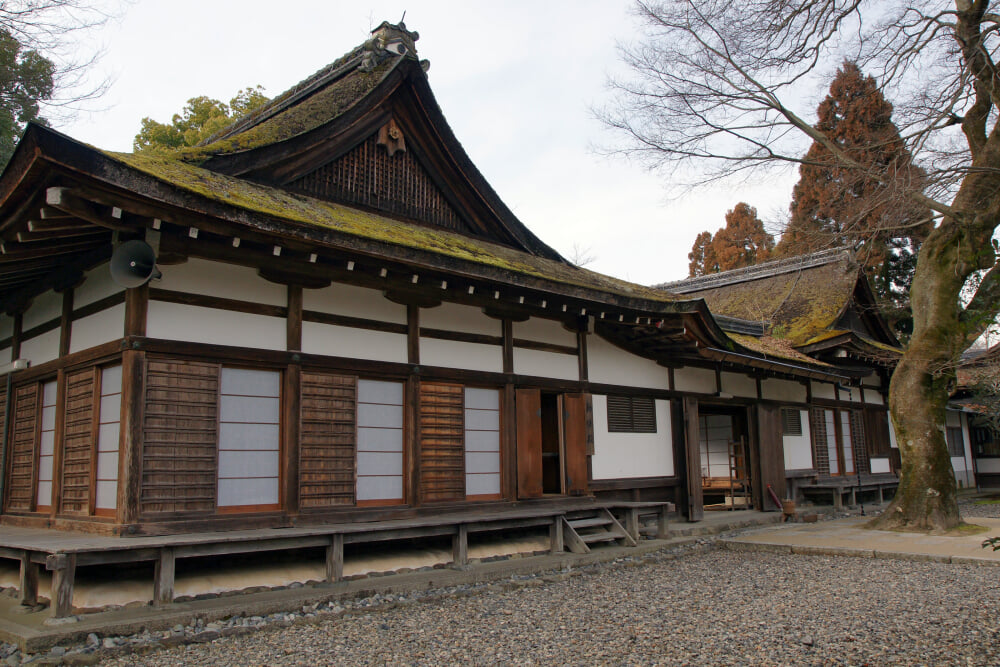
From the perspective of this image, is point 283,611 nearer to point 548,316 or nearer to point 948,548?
point 548,316

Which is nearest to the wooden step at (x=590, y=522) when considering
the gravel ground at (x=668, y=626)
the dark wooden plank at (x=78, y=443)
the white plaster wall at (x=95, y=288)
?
the gravel ground at (x=668, y=626)

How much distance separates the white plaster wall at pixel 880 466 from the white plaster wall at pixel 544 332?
11477 millimetres

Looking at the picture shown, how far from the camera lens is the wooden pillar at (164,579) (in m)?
5.81

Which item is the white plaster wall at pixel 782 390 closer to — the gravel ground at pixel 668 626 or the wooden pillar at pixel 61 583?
the gravel ground at pixel 668 626

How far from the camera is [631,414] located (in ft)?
38.5

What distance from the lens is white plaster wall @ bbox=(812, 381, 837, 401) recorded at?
54.2 ft

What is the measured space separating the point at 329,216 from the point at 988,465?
26.0 m

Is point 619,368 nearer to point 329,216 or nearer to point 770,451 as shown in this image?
point 770,451

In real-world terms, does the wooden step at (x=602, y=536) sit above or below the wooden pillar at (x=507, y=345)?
below

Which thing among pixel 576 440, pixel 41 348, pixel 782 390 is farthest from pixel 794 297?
pixel 41 348

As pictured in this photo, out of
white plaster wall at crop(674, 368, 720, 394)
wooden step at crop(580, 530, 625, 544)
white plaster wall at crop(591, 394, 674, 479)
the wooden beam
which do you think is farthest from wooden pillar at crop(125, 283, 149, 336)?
white plaster wall at crop(674, 368, 720, 394)

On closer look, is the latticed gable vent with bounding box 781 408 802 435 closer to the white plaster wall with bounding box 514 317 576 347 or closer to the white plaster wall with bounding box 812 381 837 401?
the white plaster wall with bounding box 812 381 837 401

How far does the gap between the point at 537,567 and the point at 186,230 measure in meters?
5.13

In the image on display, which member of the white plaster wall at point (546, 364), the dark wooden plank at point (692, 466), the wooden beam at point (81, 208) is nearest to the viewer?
the wooden beam at point (81, 208)
